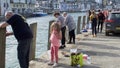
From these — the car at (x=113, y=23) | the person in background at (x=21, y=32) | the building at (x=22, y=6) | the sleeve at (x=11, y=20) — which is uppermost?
the sleeve at (x=11, y=20)

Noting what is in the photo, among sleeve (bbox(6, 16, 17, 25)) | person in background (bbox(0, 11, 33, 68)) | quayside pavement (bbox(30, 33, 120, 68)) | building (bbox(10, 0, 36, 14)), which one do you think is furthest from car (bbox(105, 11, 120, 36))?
building (bbox(10, 0, 36, 14))

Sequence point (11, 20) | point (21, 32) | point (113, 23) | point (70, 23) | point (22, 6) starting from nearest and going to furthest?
point (11, 20) → point (21, 32) → point (70, 23) → point (113, 23) → point (22, 6)

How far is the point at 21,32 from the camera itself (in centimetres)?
966

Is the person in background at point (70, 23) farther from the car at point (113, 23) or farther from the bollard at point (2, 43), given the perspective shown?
the bollard at point (2, 43)

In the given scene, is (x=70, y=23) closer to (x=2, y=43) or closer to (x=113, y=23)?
(x=113, y=23)

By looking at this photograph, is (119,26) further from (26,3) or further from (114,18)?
(26,3)

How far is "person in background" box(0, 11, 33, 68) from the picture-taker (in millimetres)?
9430

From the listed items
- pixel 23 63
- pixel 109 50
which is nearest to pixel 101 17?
pixel 109 50

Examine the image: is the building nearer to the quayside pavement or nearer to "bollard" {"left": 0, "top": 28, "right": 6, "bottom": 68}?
the quayside pavement

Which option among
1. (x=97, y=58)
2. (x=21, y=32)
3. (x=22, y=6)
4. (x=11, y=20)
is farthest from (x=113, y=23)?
(x=22, y=6)

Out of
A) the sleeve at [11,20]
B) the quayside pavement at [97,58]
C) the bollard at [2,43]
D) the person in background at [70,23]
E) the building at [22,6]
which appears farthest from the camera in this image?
the building at [22,6]

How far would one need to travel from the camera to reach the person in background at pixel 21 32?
9.43 m

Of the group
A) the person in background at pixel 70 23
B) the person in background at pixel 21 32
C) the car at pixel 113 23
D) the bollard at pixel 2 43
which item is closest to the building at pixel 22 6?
the car at pixel 113 23

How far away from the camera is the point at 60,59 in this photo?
12992 mm
